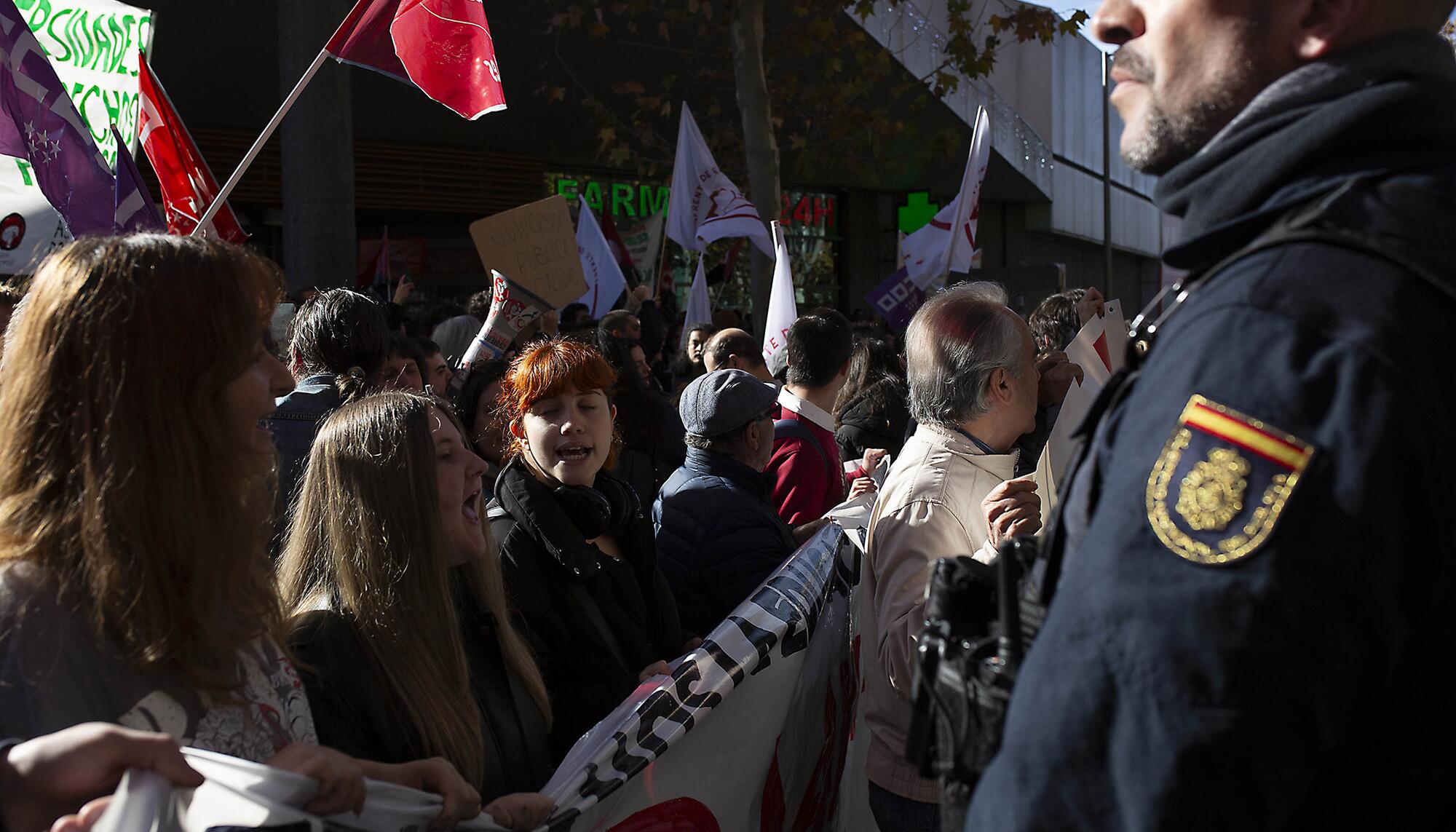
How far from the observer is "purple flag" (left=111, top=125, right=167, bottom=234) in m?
4.81

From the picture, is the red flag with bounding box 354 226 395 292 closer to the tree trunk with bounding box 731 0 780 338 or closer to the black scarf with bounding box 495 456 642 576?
the tree trunk with bounding box 731 0 780 338

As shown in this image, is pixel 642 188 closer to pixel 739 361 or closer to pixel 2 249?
pixel 739 361

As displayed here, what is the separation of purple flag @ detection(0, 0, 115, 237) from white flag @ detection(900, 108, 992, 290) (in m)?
5.91

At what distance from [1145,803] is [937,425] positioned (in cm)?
215

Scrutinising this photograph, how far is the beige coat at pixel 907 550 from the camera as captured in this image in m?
2.90

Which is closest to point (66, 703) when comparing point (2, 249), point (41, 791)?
point (41, 791)

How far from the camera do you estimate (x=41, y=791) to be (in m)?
1.45

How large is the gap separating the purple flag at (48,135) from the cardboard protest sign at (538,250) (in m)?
2.04

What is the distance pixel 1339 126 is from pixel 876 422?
4.93m

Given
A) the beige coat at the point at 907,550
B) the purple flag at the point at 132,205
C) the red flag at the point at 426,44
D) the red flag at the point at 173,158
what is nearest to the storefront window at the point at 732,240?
the red flag at the point at 173,158

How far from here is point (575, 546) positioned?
10.7ft

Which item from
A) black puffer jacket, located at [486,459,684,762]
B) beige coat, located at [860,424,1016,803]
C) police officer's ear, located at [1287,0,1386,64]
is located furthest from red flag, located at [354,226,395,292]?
police officer's ear, located at [1287,0,1386,64]

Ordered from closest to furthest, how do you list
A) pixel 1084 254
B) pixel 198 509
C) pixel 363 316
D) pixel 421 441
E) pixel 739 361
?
pixel 198 509 → pixel 421 441 → pixel 363 316 → pixel 739 361 → pixel 1084 254

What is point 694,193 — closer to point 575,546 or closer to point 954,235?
point 954,235
